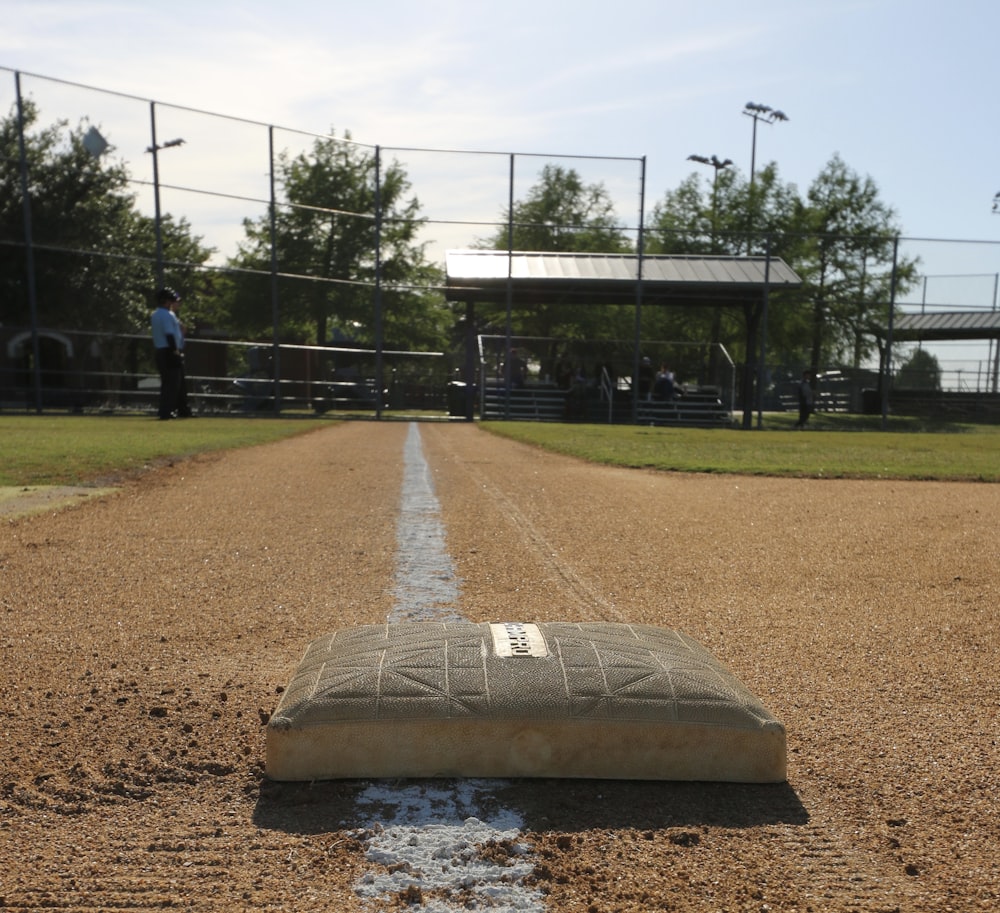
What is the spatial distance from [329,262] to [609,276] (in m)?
7.44

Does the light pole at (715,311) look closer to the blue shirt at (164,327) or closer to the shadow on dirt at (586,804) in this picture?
the blue shirt at (164,327)

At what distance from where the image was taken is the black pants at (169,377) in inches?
628

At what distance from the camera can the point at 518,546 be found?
5.14 meters

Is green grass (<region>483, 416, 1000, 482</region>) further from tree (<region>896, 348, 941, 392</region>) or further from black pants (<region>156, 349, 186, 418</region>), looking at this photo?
tree (<region>896, 348, 941, 392</region>)

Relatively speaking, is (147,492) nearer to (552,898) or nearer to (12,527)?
(12,527)

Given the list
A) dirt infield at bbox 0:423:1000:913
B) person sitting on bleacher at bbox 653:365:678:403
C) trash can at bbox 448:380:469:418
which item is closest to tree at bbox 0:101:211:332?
trash can at bbox 448:380:469:418

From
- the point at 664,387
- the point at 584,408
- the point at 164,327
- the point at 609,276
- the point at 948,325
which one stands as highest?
the point at 609,276

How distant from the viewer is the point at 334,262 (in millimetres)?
27047

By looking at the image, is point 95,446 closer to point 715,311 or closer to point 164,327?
point 164,327

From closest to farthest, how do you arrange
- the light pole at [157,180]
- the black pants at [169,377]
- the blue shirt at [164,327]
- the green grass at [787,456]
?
the green grass at [787,456]
the blue shirt at [164,327]
the black pants at [169,377]
the light pole at [157,180]

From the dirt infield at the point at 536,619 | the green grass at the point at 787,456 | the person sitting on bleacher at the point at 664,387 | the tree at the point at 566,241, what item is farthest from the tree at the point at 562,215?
the dirt infield at the point at 536,619

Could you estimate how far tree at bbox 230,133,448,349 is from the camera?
25453 millimetres

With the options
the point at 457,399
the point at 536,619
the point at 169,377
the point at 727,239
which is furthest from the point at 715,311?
the point at 536,619

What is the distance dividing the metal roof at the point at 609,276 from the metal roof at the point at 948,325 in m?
7.97
